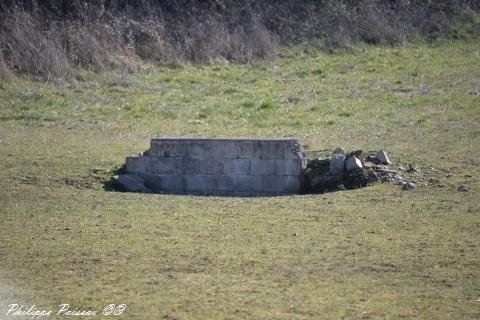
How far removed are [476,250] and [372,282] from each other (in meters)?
1.94

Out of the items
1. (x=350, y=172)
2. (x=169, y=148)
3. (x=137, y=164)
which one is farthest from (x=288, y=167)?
(x=137, y=164)

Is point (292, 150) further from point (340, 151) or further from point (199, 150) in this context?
point (199, 150)

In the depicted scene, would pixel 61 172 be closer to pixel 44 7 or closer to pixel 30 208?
pixel 30 208

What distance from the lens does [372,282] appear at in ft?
30.2

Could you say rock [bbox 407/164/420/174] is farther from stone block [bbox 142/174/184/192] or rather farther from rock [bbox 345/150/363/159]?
stone block [bbox 142/174/184/192]

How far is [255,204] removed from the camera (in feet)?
45.6

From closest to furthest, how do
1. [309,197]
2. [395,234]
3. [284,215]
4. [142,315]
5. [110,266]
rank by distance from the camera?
[142,315] → [110,266] → [395,234] → [284,215] → [309,197]

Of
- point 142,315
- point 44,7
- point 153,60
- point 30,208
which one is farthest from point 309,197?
point 44,7

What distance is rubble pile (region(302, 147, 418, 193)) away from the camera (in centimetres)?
1502

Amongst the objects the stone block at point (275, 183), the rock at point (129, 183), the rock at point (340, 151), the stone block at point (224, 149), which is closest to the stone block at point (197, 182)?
the stone block at point (224, 149)

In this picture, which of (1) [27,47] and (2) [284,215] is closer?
(2) [284,215]

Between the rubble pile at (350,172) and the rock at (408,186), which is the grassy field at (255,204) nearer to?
the rock at (408,186)

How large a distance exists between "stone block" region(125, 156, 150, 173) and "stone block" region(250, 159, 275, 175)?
1732mm

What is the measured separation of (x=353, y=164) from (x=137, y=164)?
353 cm
